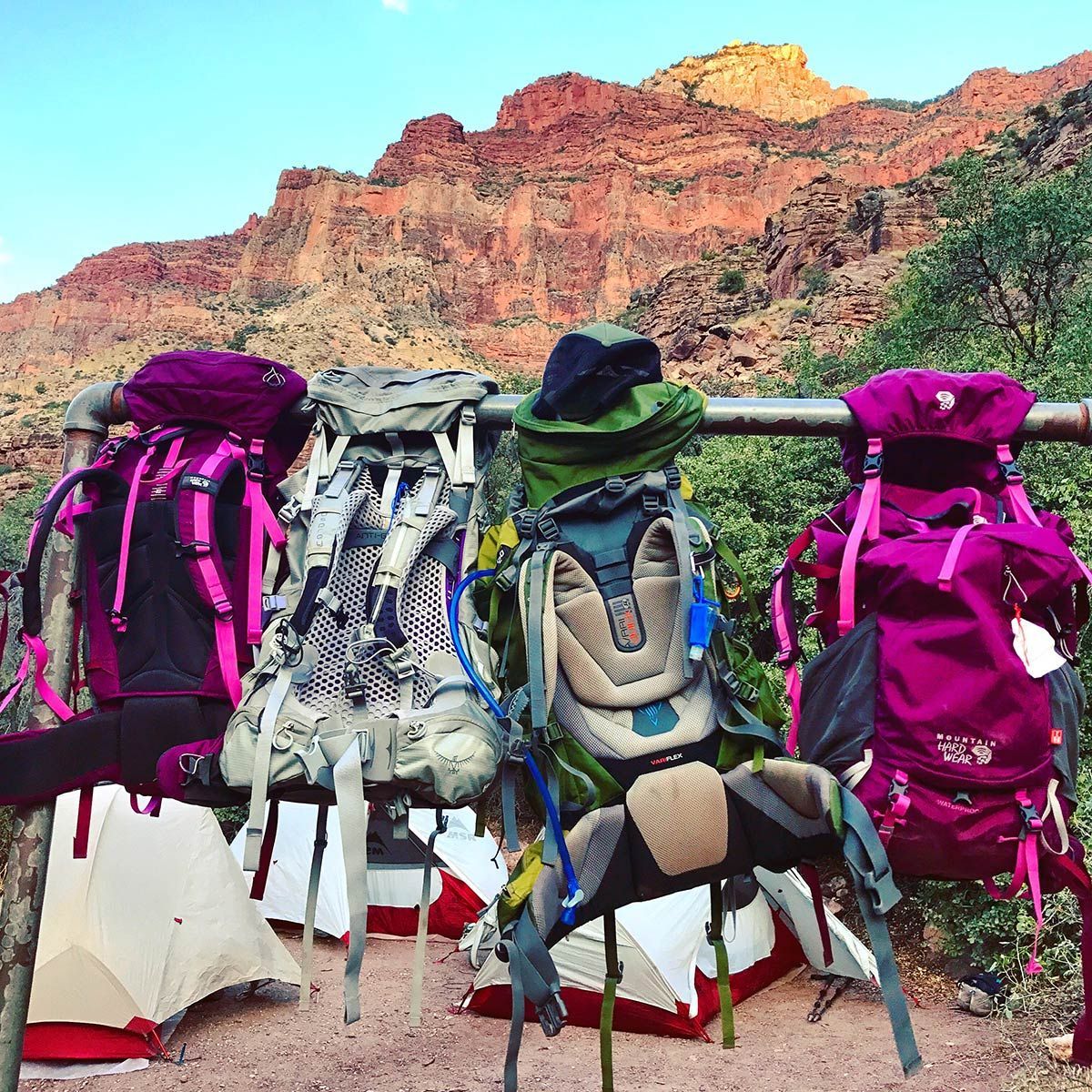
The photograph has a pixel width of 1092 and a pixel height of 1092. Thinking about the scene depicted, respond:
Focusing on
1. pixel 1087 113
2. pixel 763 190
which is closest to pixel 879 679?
pixel 1087 113

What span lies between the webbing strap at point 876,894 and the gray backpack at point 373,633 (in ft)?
2.42

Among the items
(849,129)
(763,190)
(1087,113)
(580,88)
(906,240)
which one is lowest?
(906,240)

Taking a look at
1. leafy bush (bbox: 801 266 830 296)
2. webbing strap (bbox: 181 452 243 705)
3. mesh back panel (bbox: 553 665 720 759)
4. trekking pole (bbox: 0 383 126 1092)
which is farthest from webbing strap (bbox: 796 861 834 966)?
leafy bush (bbox: 801 266 830 296)

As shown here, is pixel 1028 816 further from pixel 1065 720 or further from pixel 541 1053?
pixel 541 1053

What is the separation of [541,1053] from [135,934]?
3.17m

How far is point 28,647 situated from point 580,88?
121 meters

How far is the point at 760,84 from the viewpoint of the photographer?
370 ft

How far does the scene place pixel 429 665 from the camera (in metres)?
2.09

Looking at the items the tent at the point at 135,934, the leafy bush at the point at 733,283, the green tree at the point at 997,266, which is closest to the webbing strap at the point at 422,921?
the tent at the point at 135,934

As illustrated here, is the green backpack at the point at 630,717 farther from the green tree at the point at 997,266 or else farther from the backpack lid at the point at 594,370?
the green tree at the point at 997,266

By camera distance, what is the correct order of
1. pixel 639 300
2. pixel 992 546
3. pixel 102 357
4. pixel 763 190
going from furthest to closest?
pixel 763 190 < pixel 102 357 < pixel 639 300 < pixel 992 546

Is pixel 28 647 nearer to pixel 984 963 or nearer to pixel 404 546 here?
pixel 404 546

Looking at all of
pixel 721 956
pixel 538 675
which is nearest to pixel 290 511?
pixel 538 675

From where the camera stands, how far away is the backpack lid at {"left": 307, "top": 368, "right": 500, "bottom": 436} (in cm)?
232
